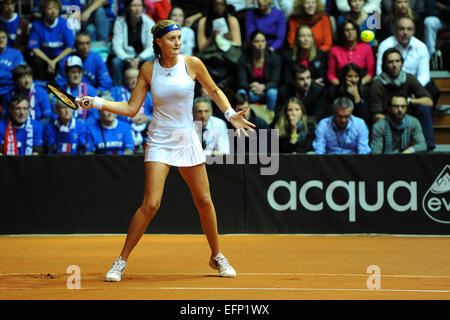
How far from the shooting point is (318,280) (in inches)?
243

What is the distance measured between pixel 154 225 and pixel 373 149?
3474mm

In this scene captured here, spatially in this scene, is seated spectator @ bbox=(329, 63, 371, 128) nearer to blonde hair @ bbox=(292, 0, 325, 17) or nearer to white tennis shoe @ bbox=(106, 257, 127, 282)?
blonde hair @ bbox=(292, 0, 325, 17)

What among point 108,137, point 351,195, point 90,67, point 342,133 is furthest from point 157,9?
point 351,195

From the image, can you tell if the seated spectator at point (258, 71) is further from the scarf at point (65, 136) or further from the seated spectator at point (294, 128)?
the scarf at point (65, 136)

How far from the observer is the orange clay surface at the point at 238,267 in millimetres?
5469

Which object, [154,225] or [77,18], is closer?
[154,225]

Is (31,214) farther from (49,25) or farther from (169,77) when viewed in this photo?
(169,77)

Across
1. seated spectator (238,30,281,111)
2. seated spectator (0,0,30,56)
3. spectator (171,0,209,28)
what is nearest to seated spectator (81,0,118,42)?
seated spectator (0,0,30,56)

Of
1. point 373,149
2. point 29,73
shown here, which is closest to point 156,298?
point 373,149

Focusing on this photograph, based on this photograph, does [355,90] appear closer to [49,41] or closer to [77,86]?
[77,86]

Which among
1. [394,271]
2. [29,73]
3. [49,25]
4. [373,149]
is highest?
[49,25]

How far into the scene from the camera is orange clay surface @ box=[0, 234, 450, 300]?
215 inches

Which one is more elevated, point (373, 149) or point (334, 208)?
point (373, 149)

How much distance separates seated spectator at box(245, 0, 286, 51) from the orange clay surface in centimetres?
389
